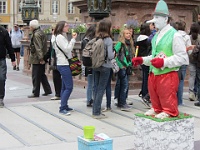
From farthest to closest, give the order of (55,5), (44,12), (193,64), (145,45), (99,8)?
(55,5)
(44,12)
(99,8)
(193,64)
(145,45)

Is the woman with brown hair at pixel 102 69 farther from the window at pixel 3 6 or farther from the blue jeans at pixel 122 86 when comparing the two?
the window at pixel 3 6

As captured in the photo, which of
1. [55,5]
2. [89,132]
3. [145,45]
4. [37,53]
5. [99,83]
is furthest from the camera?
[55,5]

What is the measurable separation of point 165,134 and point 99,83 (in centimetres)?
278

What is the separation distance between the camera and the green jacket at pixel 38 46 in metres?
11.3

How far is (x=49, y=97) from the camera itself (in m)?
11.5

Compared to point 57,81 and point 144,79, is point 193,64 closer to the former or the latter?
point 144,79

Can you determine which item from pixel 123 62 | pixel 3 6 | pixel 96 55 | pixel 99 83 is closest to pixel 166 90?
pixel 96 55

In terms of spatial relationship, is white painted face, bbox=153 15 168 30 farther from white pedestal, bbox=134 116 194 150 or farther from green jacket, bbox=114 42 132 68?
green jacket, bbox=114 42 132 68

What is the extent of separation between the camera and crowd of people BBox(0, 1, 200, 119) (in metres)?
6.25

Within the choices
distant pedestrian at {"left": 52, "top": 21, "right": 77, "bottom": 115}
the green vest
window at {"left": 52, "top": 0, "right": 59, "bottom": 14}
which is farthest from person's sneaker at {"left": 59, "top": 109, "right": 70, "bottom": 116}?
window at {"left": 52, "top": 0, "right": 59, "bottom": 14}

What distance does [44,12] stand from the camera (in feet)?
223

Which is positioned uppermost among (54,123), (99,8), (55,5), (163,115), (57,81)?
(55,5)

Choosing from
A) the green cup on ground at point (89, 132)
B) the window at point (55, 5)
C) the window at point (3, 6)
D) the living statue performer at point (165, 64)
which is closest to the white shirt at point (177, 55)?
the living statue performer at point (165, 64)

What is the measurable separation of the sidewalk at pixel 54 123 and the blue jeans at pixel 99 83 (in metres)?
0.29
